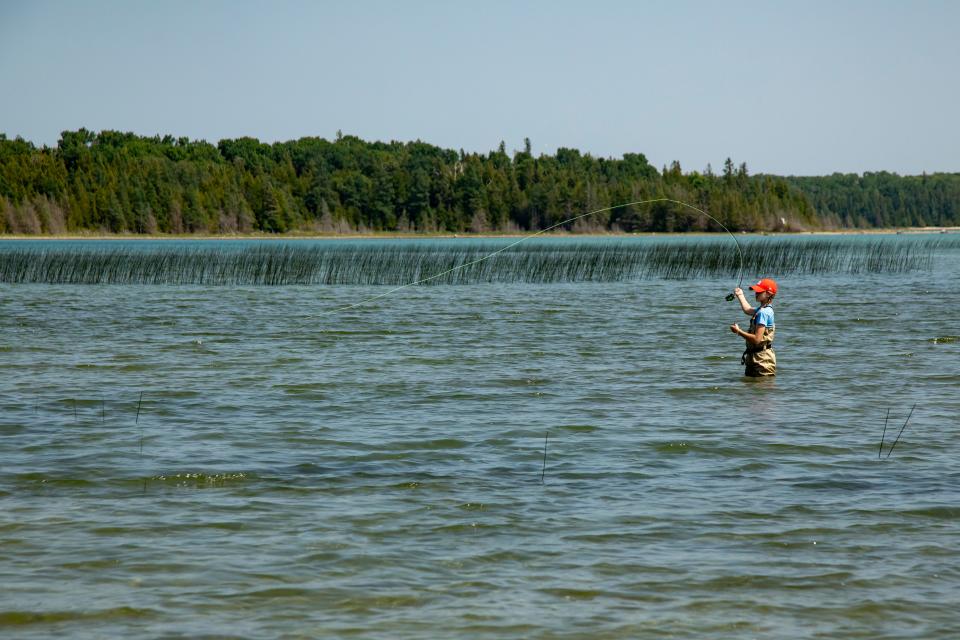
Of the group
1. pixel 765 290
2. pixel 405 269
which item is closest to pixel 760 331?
pixel 765 290

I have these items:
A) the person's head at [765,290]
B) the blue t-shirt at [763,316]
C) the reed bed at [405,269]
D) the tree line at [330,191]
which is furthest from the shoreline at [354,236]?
the person's head at [765,290]

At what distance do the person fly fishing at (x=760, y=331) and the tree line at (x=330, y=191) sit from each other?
105442 mm

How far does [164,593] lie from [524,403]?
6649mm

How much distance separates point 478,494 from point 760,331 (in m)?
6.21

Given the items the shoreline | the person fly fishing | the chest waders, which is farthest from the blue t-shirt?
the shoreline

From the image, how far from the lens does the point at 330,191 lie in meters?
140

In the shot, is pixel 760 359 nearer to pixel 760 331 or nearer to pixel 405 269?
pixel 760 331

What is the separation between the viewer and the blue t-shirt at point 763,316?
12.9 meters

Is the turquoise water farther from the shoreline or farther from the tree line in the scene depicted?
the tree line

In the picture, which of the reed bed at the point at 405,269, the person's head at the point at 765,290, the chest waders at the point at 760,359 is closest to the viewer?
the person's head at the point at 765,290

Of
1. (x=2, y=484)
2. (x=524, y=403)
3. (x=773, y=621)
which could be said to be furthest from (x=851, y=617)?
(x=524, y=403)

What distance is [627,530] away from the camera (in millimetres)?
7121

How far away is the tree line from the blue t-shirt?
106072mm

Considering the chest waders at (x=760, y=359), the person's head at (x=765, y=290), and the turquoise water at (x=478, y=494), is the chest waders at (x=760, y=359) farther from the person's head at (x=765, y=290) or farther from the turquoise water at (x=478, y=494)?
the person's head at (x=765, y=290)
